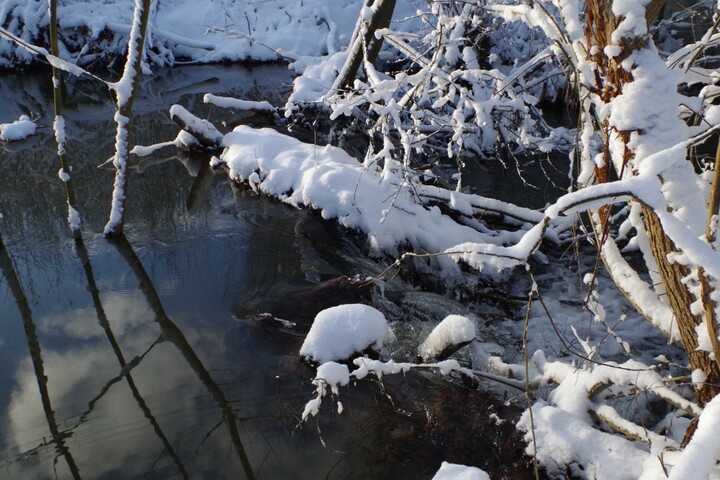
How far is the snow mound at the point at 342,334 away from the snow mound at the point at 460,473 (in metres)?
1.51

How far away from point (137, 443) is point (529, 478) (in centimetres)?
253

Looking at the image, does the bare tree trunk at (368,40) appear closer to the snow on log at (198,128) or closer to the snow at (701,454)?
the snow on log at (198,128)

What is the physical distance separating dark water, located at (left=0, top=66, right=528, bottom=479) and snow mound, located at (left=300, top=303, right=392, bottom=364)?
0.23 metres

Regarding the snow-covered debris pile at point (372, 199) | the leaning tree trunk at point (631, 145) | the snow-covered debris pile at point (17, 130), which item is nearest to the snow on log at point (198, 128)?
the snow-covered debris pile at point (372, 199)

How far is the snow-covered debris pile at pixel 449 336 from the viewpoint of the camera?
14.1 ft

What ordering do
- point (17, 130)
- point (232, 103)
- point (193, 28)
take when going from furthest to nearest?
point (193, 28) < point (232, 103) < point (17, 130)

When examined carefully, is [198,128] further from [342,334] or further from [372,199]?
[342,334]

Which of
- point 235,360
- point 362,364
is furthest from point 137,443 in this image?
point 362,364

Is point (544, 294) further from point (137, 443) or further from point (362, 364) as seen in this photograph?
point (137, 443)

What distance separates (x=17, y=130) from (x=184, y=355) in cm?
729

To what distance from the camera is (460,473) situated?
9.63ft

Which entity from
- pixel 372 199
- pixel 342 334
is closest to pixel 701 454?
pixel 342 334

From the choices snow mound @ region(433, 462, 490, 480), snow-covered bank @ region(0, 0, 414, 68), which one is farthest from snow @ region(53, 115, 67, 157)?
snow-covered bank @ region(0, 0, 414, 68)

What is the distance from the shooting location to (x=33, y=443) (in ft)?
13.1
